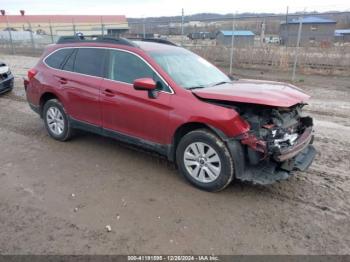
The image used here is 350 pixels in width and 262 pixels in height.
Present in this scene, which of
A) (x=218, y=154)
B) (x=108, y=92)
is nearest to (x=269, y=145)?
(x=218, y=154)

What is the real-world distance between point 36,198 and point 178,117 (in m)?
1.95

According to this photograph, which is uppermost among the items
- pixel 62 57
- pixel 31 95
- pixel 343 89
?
pixel 62 57

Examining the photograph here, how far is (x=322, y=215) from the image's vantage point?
3.56 metres

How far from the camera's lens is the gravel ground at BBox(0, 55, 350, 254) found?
3109 mm

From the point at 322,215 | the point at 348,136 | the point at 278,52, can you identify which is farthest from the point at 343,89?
the point at 322,215

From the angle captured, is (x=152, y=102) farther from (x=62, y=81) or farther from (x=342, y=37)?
(x=342, y=37)

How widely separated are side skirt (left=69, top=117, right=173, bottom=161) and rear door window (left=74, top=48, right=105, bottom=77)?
32.4 inches

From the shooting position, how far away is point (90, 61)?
5.20m

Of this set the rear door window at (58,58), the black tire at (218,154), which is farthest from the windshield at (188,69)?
the rear door window at (58,58)

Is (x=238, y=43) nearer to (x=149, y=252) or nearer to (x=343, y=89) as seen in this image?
(x=343, y=89)

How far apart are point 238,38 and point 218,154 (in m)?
12.7

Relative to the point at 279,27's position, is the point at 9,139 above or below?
below

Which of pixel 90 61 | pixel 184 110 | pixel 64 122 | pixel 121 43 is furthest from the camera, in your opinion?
pixel 64 122

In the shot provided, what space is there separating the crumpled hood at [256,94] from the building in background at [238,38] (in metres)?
10.9
